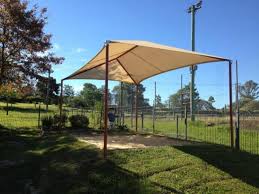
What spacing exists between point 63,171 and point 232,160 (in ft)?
13.6

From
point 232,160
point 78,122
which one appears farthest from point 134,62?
point 232,160

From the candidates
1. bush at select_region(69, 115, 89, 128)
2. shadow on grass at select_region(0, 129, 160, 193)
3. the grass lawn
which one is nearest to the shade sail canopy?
bush at select_region(69, 115, 89, 128)

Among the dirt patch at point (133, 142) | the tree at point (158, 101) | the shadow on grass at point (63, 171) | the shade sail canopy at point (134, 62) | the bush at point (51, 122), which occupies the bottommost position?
the shadow on grass at point (63, 171)

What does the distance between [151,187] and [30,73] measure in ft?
43.4

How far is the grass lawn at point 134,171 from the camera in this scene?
789cm

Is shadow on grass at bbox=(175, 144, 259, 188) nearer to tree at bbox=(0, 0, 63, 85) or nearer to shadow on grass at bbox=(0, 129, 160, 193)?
shadow on grass at bbox=(0, 129, 160, 193)

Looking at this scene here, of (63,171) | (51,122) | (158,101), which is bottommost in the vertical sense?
(63,171)

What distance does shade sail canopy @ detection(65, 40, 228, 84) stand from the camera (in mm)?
13305

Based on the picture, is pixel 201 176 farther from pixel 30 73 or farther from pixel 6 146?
pixel 30 73

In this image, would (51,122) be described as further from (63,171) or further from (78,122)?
(63,171)

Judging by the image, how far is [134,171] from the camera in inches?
341

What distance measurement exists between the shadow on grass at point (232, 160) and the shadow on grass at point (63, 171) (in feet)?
7.03

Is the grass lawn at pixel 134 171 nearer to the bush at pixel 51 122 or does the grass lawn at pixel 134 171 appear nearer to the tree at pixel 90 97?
the bush at pixel 51 122

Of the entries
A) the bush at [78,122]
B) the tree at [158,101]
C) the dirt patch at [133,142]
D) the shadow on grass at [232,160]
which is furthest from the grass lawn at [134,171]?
the tree at [158,101]
